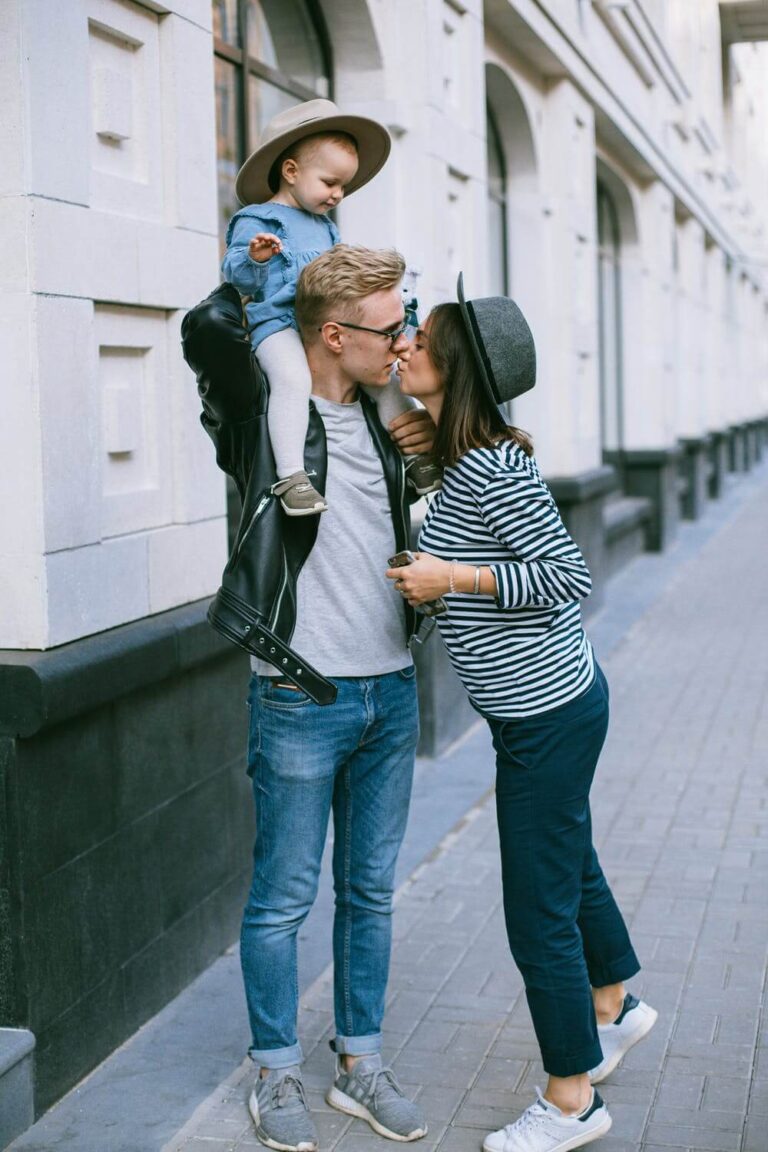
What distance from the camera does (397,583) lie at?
11.3ft

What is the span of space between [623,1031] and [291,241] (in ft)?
7.13

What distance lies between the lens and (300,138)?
149 inches

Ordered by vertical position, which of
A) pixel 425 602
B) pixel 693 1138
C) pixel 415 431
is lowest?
pixel 693 1138

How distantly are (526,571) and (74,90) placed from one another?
173 centimetres

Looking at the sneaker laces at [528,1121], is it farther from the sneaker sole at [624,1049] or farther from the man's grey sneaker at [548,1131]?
the sneaker sole at [624,1049]

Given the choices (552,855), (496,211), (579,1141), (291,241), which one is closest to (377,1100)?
(579,1141)

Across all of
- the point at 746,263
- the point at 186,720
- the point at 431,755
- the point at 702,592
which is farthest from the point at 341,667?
the point at 746,263

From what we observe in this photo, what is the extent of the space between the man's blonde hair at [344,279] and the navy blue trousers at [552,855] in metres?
0.97

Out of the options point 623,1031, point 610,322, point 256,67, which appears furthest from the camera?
point 610,322

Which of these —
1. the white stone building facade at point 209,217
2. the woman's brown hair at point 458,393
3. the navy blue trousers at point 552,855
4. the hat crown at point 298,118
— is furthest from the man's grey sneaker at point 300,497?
the hat crown at point 298,118

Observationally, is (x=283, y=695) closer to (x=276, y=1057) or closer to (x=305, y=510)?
(x=305, y=510)

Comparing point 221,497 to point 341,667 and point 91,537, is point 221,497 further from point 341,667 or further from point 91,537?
point 341,667

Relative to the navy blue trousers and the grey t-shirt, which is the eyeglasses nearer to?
the grey t-shirt

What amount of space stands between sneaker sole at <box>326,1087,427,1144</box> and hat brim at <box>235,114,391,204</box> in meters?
2.17
